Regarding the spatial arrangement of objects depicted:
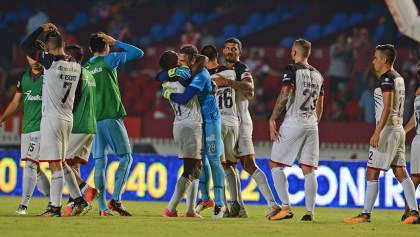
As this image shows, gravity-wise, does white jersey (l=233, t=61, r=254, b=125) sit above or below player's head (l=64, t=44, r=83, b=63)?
below

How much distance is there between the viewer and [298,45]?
13.8 meters

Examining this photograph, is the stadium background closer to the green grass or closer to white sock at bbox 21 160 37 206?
the green grass

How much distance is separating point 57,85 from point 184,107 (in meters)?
1.76

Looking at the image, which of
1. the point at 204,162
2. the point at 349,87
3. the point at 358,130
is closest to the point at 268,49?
the point at 349,87

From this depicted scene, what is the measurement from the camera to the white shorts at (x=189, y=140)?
13883mm

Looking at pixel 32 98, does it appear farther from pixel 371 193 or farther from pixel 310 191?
pixel 371 193

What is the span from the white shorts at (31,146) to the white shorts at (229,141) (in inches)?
99.4

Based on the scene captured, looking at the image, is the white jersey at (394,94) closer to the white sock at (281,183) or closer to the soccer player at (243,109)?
the white sock at (281,183)

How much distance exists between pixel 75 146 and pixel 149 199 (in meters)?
5.56

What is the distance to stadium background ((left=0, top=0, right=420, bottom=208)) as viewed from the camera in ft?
63.3

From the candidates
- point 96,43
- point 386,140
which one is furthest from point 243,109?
point 96,43

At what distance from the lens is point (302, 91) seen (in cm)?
1377

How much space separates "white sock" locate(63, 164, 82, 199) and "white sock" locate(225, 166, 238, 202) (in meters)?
2.24

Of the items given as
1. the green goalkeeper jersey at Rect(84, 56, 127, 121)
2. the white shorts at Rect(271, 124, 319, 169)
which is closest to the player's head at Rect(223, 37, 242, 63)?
the white shorts at Rect(271, 124, 319, 169)
